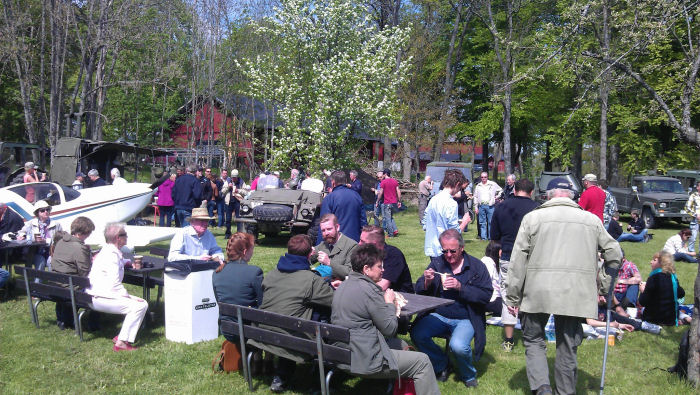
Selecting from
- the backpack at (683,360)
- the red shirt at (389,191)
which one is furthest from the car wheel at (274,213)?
the backpack at (683,360)

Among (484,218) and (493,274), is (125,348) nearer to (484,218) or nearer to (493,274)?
(493,274)

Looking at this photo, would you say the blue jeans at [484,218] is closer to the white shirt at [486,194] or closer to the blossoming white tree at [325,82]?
the white shirt at [486,194]

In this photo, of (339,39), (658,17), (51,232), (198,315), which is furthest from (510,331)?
(339,39)

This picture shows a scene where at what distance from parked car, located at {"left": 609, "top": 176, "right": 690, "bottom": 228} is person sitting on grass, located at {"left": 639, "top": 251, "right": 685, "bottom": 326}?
522 inches

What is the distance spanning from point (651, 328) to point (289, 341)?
4.91 m

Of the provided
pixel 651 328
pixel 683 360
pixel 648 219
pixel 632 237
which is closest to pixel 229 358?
pixel 683 360

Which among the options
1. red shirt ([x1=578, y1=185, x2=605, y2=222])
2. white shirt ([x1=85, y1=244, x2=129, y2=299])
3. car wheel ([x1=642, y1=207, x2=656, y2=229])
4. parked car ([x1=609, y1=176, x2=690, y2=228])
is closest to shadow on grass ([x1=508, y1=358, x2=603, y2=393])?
white shirt ([x1=85, y1=244, x2=129, y2=299])

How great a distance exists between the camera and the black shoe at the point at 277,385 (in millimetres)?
5023

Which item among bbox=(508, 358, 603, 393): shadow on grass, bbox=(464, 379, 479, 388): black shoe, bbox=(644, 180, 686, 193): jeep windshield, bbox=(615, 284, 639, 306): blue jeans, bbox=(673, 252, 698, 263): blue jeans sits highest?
bbox=(644, 180, 686, 193): jeep windshield

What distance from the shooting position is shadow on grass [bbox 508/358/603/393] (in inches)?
208

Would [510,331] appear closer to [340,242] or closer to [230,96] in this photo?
[340,242]

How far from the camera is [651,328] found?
7.14 metres

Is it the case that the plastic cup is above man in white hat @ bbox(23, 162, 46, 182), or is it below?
below

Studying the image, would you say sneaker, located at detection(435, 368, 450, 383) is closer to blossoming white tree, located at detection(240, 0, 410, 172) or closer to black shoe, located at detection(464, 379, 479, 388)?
black shoe, located at detection(464, 379, 479, 388)
